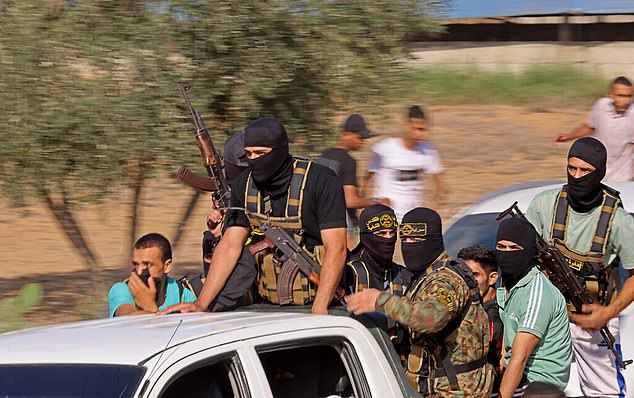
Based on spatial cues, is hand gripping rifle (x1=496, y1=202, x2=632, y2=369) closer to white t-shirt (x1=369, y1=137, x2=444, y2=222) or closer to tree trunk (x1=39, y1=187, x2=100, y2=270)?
white t-shirt (x1=369, y1=137, x2=444, y2=222)

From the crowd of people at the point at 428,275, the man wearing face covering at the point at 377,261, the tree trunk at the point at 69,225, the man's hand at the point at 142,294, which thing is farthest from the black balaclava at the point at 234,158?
the tree trunk at the point at 69,225

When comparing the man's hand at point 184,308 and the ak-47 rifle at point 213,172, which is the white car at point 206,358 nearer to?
the man's hand at point 184,308

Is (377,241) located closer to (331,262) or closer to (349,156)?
(331,262)

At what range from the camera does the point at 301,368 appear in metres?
4.26

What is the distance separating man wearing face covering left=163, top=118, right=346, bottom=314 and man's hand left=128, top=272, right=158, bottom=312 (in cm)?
52

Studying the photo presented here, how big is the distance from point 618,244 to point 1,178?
5107mm

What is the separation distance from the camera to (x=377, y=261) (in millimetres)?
5199

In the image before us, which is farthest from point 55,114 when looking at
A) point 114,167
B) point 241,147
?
point 241,147

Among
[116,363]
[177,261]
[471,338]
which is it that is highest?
[116,363]

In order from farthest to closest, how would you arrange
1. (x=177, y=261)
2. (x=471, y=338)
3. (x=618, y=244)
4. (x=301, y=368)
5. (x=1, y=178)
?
(x=177, y=261) → (x=1, y=178) → (x=618, y=244) → (x=471, y=338) → (x=301, y=368)

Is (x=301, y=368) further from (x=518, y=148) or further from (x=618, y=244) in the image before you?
(x=518, y=148)

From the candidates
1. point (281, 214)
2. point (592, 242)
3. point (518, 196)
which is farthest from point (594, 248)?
point (281, 214)

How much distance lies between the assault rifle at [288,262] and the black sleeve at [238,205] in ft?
0.58

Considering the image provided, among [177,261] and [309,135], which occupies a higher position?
[309,135]
